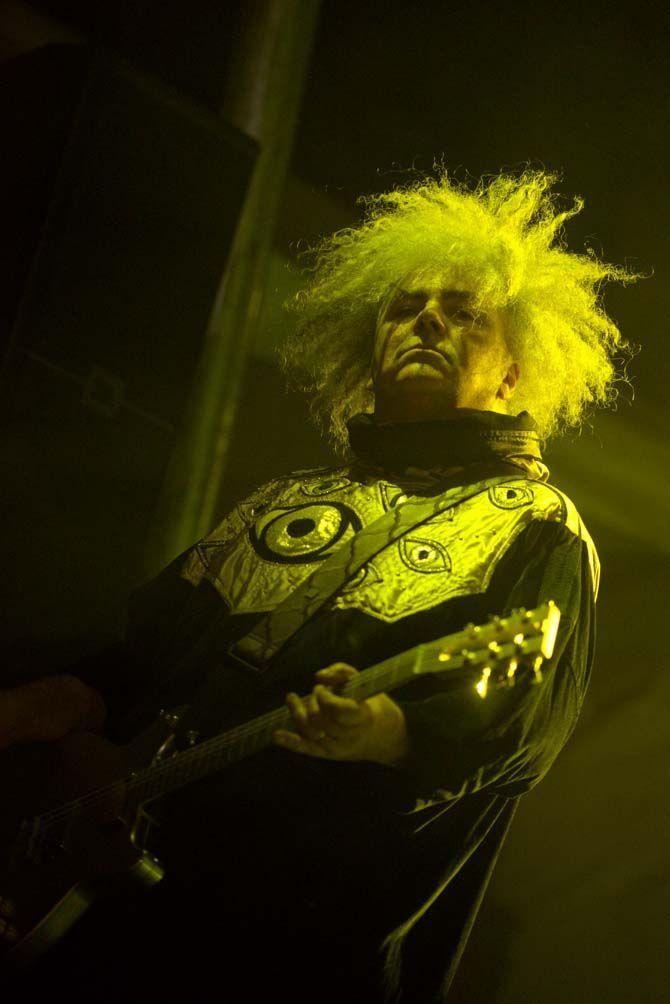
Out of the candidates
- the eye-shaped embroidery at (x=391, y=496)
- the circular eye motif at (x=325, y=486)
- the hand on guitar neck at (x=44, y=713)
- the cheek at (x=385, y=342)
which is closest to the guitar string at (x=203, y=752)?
the hand on guitar neck at (x=44, y=713)

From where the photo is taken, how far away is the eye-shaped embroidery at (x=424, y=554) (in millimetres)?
1917

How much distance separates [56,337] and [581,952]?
1.99 metres

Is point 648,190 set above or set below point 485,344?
above

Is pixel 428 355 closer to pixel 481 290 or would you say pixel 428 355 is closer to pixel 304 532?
pixel 481 290

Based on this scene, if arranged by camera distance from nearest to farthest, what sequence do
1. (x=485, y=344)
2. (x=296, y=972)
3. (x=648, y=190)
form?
(x=296, y=972)
(x=485, y=344)
(x=648, y=190)

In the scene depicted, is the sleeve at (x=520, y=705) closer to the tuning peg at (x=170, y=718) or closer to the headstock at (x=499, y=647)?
the headstock at (x=499, y=647)

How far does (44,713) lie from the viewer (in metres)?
2.15

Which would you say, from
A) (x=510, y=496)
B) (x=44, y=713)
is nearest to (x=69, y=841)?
(x=44, y=713)

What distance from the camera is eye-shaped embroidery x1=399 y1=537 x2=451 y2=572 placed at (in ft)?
6.29

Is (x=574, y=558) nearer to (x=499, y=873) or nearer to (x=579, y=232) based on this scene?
(x=499, y=873)

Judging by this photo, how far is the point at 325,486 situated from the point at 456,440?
1.11 ft

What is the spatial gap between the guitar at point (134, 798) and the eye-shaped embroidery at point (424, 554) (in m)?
0.24

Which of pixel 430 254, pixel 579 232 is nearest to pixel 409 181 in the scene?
pixel 579 232

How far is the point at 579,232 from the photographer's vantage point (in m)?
3.12
